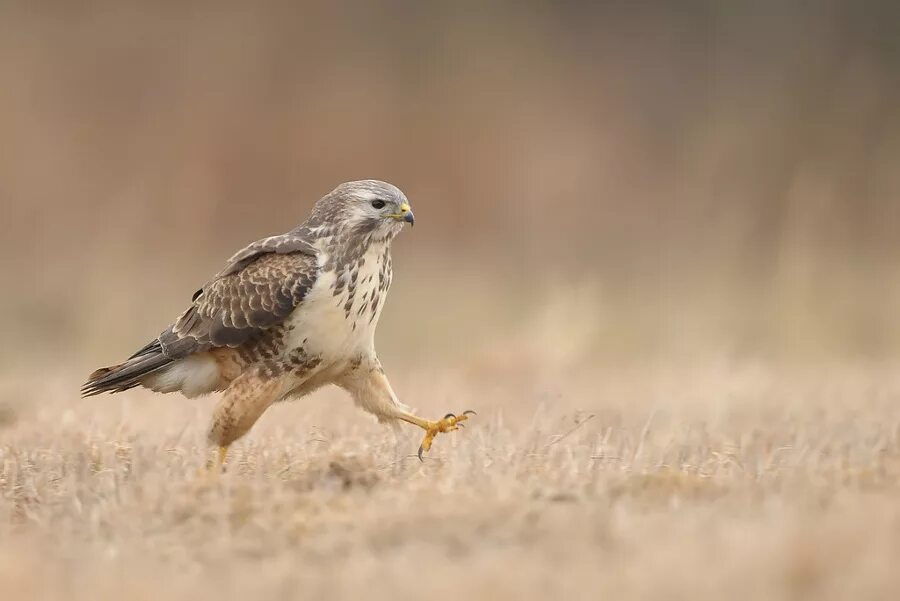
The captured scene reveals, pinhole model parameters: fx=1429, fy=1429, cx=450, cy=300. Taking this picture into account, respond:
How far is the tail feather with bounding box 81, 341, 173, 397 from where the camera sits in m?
6.84

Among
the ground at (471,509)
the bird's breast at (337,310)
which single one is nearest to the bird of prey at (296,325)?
the bird's breast at (337,310)

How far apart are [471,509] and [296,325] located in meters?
1.91

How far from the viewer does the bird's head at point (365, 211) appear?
21.1ft

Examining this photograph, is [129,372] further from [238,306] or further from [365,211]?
[365,211]

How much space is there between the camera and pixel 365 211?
6.48 m

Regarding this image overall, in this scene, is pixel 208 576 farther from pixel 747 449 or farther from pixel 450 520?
pixel 747 449

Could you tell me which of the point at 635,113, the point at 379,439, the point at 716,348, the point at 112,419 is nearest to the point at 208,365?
the point at 379,439

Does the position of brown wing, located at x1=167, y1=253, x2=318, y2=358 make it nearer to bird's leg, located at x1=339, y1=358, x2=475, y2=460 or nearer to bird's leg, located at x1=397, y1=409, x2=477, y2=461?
bird's leg, located at x1=339, y1=358, x2=475, y2=460

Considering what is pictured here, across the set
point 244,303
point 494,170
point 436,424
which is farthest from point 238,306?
point 494,170

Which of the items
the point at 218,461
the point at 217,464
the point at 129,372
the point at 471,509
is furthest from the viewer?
the point at 129,372

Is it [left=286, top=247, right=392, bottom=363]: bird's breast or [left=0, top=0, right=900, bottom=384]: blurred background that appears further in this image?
[left=0, top=0, right=900, bottom=384]: blurred background

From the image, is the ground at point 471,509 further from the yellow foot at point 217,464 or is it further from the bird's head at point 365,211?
the bird's head at point 365,211

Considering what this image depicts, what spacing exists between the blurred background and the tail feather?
4809mm

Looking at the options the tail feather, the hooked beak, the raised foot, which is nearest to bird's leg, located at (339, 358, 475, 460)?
the raised foot
